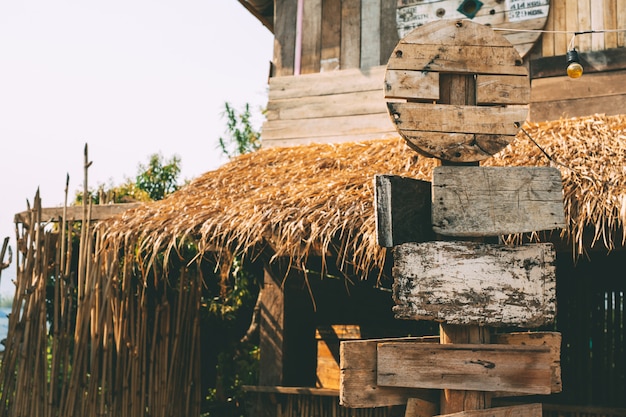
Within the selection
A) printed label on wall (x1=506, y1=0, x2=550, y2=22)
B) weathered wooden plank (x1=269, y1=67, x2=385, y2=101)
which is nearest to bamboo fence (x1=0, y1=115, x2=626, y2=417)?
weathered wooden plank (x1=269, y1=67, x2=385, y2=101)

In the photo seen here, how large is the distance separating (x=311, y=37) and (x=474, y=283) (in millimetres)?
4620

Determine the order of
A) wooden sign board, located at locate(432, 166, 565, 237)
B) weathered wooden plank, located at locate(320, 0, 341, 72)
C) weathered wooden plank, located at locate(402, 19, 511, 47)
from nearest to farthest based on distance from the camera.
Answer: wooden sign board, located at locate(432, 166, 565, 237)
weathered wooden plank, located at locate(402, 19, 511, 47)
weathered wooden plank, located at locate(320, 0, 341, 72)

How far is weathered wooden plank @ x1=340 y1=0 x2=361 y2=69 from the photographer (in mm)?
6680

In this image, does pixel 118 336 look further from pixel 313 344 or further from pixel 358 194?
pixel 358 194

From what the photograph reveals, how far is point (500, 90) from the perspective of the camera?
2857 mm

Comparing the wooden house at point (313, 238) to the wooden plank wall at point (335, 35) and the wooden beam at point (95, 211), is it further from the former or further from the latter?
the wooden beam at point (95, 211)

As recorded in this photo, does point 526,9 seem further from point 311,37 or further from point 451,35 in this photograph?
point 451,35

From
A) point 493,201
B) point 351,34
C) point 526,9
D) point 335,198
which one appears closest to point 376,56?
point 351,34

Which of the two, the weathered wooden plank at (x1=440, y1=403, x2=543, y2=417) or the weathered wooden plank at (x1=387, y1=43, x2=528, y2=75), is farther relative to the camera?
the weathered wooden plank at (x1=387, y1=43, x2=528, y2=75)

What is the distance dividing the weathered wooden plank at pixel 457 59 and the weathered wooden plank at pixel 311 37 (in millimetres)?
4053

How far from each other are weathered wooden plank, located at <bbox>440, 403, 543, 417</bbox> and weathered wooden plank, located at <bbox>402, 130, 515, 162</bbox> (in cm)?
86

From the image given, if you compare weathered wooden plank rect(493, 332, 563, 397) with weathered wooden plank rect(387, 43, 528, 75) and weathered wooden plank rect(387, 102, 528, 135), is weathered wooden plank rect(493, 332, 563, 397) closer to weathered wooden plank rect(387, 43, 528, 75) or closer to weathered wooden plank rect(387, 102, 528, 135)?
weathered wooden plank rect(387, 102, 528, 135)

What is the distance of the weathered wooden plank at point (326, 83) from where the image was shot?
258 inches

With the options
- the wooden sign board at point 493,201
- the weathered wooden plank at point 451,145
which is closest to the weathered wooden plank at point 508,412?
the wooden sign board at point 493,201
